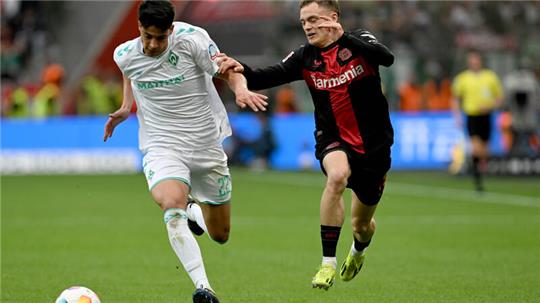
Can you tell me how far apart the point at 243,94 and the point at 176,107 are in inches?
30.6

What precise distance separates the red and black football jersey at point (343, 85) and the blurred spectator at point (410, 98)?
854 inches

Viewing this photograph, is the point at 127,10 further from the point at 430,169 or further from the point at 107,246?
the point at 107,246

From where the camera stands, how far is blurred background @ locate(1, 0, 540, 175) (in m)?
28.0

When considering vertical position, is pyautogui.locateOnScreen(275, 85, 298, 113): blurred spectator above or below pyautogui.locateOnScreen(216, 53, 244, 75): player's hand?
below

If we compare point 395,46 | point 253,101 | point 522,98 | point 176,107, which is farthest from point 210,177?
point 395,46

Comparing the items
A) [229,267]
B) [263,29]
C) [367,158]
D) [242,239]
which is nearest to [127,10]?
[263,29]

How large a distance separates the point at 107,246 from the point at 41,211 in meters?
4.98

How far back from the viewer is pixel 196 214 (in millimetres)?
10531

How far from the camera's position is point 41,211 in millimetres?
18094

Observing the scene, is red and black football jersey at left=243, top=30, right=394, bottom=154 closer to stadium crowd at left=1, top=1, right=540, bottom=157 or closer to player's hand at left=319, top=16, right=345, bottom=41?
player's hand at left=319, top=16, right=345, bottom=41

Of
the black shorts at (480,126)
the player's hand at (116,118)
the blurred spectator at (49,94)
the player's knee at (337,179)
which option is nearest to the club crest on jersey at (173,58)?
the player's hand at (116,118)

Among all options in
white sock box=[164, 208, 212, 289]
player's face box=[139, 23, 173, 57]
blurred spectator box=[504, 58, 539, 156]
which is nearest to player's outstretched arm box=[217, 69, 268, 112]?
player's face box=[139, 23, 173, 57]

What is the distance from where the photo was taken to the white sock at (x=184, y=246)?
8.15 metres

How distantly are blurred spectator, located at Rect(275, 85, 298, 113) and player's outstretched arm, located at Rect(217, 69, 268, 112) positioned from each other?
2228 cm
